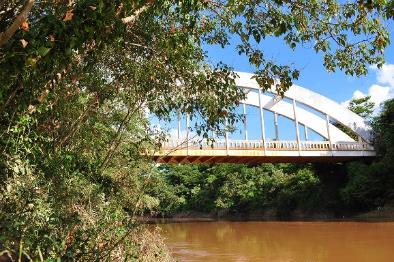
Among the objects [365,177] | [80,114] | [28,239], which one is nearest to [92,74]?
[80,114]

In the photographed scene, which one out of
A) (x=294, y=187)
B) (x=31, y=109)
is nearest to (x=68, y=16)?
(x=31, y=109)

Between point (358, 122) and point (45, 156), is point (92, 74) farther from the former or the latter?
point (358, 122)

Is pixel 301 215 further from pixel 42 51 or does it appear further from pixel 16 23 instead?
pixel 16 23

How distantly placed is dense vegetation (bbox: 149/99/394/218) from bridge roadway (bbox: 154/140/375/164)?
0.72m

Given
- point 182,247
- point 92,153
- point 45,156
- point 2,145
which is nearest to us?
point 2,145

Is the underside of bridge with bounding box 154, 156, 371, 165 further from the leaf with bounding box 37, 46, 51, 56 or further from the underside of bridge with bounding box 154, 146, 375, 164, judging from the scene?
the leaf with bounding box 37, 46, 51, 56

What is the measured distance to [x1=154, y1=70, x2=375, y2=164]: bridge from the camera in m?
22.2

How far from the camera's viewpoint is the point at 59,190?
18.7 ft

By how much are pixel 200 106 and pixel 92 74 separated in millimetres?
1478

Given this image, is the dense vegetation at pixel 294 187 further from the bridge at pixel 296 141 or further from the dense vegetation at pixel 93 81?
the dense vegetation at pixel 93 81

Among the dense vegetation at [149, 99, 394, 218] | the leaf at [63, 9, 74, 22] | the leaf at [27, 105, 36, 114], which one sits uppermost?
the dense vegetation at [149, 99, 394, 218]

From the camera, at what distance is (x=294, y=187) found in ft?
86.5

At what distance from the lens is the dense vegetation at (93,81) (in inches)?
124

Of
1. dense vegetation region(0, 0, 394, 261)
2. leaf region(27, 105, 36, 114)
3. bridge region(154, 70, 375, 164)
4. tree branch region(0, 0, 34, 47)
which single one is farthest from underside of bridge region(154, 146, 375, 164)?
tree branch region(0, 0, 34, 47)
